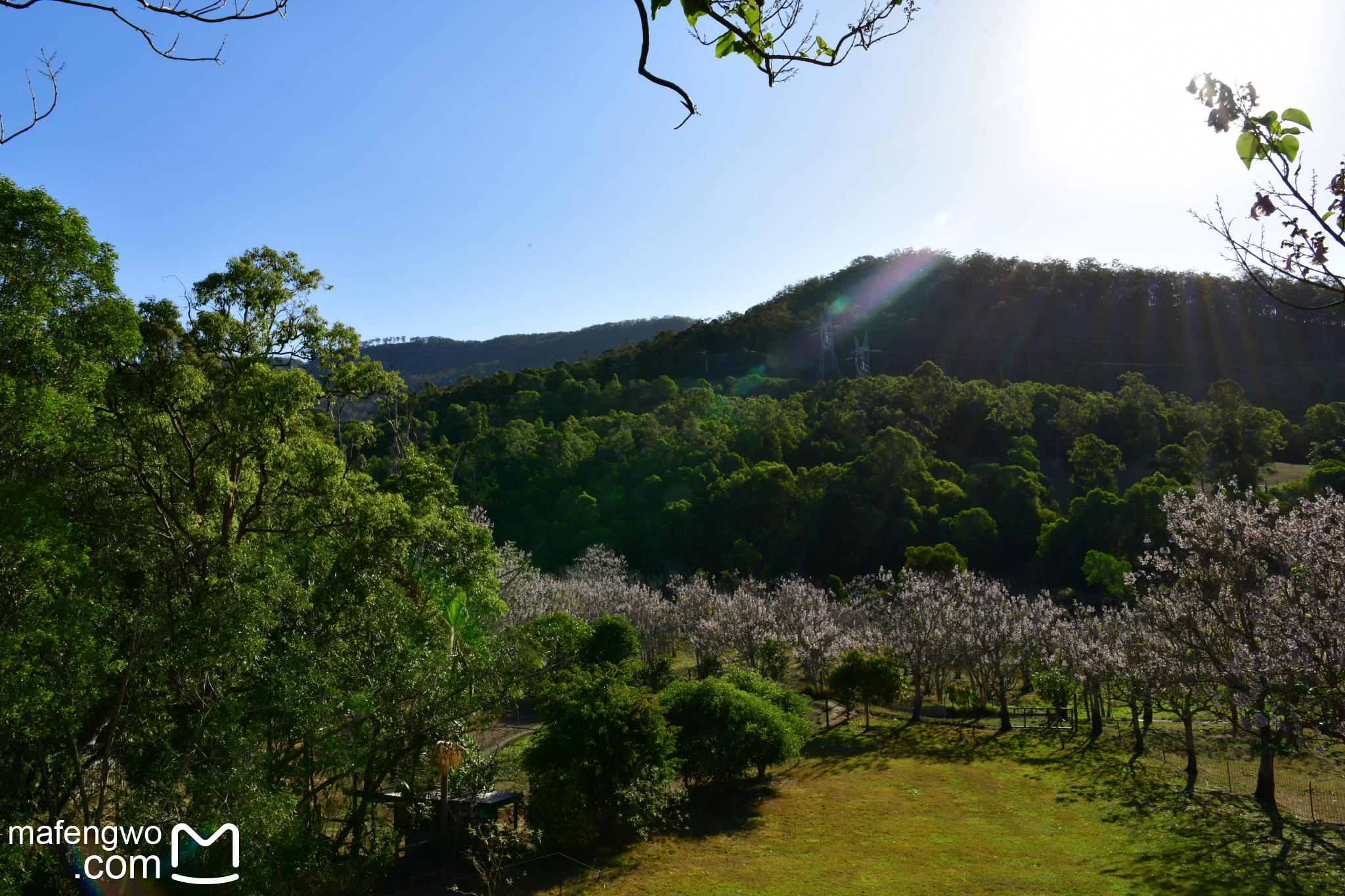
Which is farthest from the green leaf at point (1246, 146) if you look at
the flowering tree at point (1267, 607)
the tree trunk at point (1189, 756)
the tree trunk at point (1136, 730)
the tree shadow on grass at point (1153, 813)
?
the tree trunk at point (1136, 730)

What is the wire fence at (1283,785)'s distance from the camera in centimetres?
1385

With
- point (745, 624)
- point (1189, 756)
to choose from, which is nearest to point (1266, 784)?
point (1189, 756)

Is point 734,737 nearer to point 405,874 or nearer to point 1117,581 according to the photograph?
point 405,874

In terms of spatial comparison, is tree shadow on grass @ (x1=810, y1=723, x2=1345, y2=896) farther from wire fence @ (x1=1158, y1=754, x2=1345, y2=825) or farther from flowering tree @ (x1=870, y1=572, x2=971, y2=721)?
flowering tree @ (x1=870, y1=572, x2=971, y2=721)

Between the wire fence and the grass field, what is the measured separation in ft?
2.50

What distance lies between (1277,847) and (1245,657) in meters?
5.89

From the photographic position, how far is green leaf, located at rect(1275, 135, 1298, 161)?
210cm

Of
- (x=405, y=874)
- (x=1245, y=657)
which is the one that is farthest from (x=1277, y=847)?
(x=405, y=874)

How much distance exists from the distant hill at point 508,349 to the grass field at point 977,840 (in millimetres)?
103308

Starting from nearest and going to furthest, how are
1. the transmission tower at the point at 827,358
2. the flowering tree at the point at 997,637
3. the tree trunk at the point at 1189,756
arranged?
the tree trunk at the point at 1189,756
the flowering tree at the point at 997,637
the transmission tower at the point at 827,358

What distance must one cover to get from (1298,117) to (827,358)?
6715 centimetres

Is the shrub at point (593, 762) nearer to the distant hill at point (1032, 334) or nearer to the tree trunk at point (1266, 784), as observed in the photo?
the tree trunk at point (1266, 784)

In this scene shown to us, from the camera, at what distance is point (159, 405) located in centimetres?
924

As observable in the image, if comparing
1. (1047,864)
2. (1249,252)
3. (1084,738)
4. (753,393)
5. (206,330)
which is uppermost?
(753,393)
